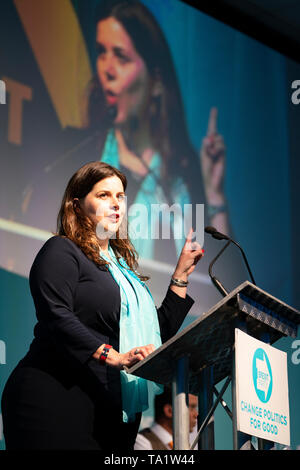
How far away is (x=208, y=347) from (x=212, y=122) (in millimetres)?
2667

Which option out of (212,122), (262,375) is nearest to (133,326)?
(262,375)

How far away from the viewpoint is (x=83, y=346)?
2.06m

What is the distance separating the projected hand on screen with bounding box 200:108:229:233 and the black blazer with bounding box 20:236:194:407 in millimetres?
2174

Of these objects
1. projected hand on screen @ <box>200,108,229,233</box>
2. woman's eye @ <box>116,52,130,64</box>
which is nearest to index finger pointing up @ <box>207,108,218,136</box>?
projected hand on screen @ <box>200,108,229,233</box>

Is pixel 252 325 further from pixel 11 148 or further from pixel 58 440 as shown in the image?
pixel 11 148

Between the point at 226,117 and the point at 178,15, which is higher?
the point at 178,15

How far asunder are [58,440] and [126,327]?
0.38 metres

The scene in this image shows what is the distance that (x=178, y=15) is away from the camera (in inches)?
174

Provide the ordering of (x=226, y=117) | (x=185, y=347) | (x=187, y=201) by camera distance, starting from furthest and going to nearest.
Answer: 1. (x=226, y=117)
2. (x=187, y=201)
3. (x=185, y=347)

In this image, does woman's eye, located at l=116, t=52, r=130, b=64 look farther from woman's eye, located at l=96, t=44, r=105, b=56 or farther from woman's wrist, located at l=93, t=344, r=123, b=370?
woman's wrist, located at l=93, t=344, r=123, b=370

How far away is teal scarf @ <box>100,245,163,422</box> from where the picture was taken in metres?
2.15

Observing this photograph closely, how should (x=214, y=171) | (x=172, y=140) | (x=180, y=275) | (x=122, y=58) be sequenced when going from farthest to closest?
(x=214, y=171), (x=172, y=140), (x=122, y=58), (x=180, y=275)

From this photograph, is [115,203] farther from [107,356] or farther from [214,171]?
[214,171]
